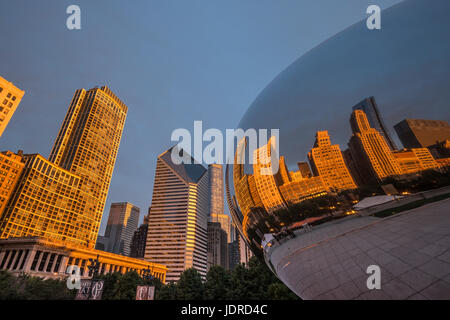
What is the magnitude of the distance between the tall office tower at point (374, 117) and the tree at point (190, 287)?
129 ft

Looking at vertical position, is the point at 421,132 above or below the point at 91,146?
below

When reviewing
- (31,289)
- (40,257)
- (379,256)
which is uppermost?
(40,257)

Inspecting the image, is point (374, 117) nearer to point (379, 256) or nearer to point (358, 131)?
point (358, 131)

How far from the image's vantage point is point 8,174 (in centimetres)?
8819

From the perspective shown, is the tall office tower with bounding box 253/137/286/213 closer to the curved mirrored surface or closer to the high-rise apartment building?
the curved mirrored surface

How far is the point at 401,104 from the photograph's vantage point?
1987 mm

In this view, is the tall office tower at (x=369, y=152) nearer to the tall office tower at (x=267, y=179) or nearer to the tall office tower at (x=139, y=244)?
the tall office tower at (x=267, y=179)

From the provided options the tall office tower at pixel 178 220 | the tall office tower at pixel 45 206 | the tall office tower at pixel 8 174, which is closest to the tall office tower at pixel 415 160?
the tall office tower at pixel 45 206

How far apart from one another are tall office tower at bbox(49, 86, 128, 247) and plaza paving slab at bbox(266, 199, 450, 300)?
119 meters

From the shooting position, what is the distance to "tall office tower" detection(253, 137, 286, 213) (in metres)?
2.47

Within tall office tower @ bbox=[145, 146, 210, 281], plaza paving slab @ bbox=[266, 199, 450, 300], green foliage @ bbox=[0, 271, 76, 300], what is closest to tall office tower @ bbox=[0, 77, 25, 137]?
green foliage @ bbox=[0, 271, 76, 300]

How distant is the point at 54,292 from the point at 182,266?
4302 inches

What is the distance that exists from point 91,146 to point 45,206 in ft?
142

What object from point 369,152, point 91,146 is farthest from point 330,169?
point 91,146
